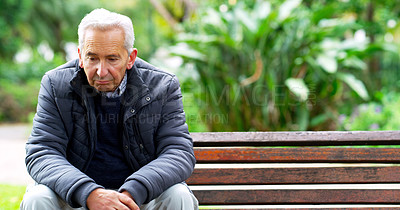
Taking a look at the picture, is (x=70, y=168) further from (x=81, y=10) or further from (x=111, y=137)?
(x=81, y=10)

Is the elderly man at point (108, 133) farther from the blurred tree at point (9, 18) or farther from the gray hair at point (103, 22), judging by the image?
the blurred tree at point (9, 18)

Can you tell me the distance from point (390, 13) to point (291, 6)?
3.53m

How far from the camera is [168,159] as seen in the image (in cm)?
208

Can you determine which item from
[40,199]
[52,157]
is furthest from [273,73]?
[40,199]

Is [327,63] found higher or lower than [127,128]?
lower

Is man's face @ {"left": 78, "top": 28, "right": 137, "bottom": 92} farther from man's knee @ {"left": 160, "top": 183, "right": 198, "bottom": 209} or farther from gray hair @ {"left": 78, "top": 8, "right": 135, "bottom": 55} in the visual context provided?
man's knee @ {"left": 160, "top": 183, "right": 198, "bottom": 209}

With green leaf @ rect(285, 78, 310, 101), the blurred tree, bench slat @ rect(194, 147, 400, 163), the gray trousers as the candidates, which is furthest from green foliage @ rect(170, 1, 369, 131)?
the blurred tree

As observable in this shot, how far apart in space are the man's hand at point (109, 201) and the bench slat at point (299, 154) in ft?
1.93

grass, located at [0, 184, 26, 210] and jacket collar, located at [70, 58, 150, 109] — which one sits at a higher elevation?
jacket collar, located at [70, 58, 150, 109]

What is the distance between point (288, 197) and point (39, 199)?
4.03 feet

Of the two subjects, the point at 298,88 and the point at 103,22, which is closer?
the point at 103,22

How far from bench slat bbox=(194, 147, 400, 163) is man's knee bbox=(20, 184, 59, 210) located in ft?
2.55

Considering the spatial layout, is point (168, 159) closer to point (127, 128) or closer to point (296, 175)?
point (127, 128)

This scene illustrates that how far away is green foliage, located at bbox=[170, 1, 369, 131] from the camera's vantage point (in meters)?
6.41
